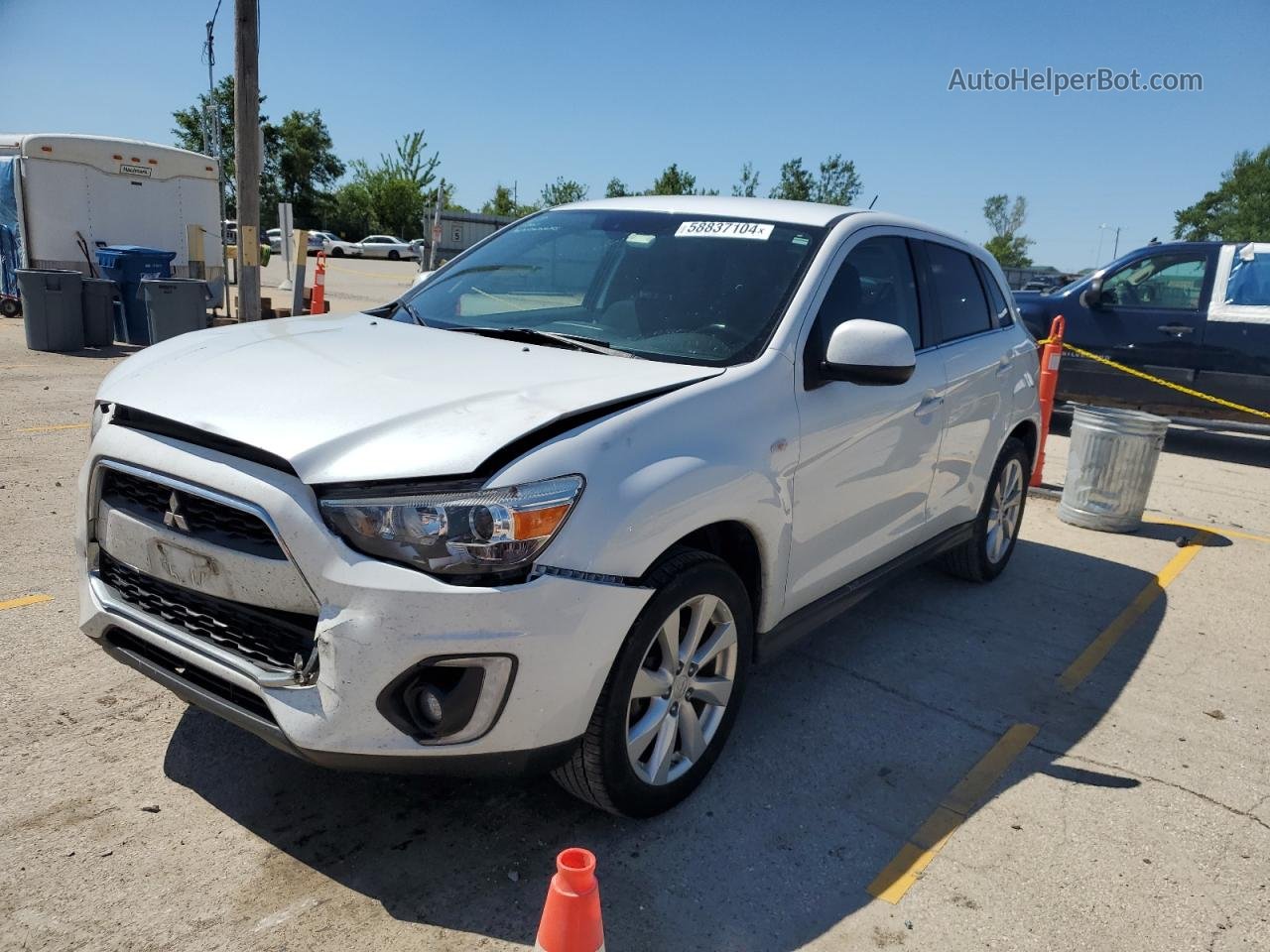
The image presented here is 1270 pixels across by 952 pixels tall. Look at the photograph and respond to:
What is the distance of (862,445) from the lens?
3.62 metres

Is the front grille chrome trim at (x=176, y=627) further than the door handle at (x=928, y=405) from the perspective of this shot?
No

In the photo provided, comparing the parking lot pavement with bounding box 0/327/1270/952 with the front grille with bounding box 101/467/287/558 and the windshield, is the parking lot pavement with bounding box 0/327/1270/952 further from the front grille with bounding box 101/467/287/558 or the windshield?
the windshield

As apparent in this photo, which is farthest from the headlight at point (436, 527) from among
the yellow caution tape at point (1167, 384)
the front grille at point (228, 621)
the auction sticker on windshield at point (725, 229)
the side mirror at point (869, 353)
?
the yellow caution tape at point (1167, 384)

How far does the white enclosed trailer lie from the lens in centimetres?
1370

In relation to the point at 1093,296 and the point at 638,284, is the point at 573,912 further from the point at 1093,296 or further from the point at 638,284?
the point at 1093,296

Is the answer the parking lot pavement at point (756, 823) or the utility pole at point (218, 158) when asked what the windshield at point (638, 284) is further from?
the utility pole at point (218, 158)

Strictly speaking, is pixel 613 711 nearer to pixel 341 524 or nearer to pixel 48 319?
pixel 341 524

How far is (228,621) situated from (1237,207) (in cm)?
7489

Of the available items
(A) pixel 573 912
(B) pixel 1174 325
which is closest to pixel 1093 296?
(B) pixel 1174 325

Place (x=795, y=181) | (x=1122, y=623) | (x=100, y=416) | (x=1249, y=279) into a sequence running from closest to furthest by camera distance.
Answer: (x=100, y=416) < (x=1122, y=623) < (x=1249, y=279) < (x=795, y=181)

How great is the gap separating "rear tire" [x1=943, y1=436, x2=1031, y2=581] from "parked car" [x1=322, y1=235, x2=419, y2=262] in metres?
53.8

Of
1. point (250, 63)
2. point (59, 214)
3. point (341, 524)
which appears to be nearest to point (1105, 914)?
point (341, 524)

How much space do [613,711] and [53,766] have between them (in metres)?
1.79

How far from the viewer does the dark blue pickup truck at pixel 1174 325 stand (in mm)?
9852
